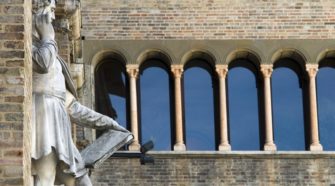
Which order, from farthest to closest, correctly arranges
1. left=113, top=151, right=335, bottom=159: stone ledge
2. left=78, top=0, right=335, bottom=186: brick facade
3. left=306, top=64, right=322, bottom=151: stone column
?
1. left=306, top=64, right=322, bottom=151: stone column
2. left=78, top=0, right=335, bottom=186: brick facade
3. left=113, top=151, right=335, bottom=159: stone ledge

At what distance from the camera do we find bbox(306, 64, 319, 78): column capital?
1268 inches

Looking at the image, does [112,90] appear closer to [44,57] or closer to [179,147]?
[179,147]

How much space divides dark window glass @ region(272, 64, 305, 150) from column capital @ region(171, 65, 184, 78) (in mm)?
2036

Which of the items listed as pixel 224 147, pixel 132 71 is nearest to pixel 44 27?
pixel 224 147

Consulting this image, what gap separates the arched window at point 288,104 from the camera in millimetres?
32438

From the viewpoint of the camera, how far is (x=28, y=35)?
43.7 feet

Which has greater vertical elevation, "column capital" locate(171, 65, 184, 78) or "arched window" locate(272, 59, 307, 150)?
"column capital" locate(171, 65, 184, 78)

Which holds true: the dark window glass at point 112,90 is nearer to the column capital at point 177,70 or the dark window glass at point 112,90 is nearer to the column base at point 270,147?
the column capital at point 177,70

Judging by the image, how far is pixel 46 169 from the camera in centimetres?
1345

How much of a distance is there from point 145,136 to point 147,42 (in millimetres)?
1925

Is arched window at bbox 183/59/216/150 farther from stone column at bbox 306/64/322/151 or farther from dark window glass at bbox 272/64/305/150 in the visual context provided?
stone column at bbox 306/64/322/151

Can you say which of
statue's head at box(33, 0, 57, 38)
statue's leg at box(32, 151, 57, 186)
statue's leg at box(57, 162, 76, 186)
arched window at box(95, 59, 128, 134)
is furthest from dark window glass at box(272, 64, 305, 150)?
statue's leg at box(32, 151, 57, 186)

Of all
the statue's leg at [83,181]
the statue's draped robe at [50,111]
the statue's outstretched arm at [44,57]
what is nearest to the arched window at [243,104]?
the statue's leg at [83,181]

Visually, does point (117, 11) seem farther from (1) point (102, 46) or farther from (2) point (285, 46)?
(2) point (285, 46)
